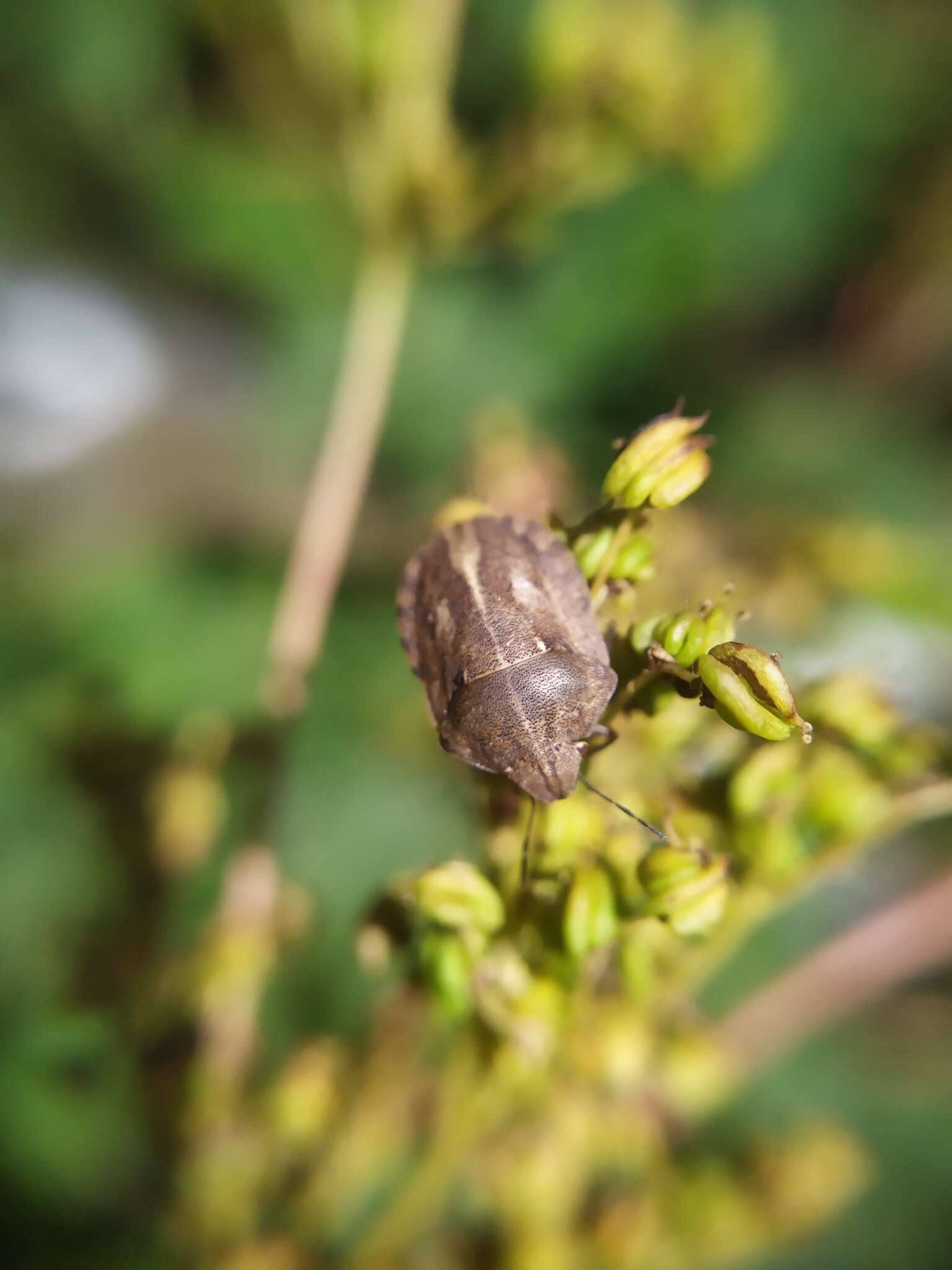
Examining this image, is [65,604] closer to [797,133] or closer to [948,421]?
[797,133]

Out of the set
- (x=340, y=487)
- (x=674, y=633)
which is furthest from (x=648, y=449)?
(x=340, y=487)

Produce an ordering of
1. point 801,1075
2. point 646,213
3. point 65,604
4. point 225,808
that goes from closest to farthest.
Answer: point 225,808 < point 65,604 < point 801,1075 < point 646,213

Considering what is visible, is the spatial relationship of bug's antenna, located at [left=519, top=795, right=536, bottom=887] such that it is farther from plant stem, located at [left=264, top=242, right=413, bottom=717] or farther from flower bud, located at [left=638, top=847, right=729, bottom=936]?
plant stem, located at [left=264, top=242, right=413, bottom=717]

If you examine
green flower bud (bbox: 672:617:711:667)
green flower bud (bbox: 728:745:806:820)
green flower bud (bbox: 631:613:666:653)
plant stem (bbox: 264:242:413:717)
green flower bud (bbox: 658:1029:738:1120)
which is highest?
plant stem (bbox: 264:242:413:717)

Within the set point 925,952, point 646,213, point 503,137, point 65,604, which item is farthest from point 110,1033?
point 646,213

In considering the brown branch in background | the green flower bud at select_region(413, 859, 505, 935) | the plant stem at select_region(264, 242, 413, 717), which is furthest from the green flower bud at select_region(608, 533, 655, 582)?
the brown branch in background

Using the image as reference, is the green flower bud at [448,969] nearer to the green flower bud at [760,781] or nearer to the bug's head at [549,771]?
the bug's head at [549,771]
